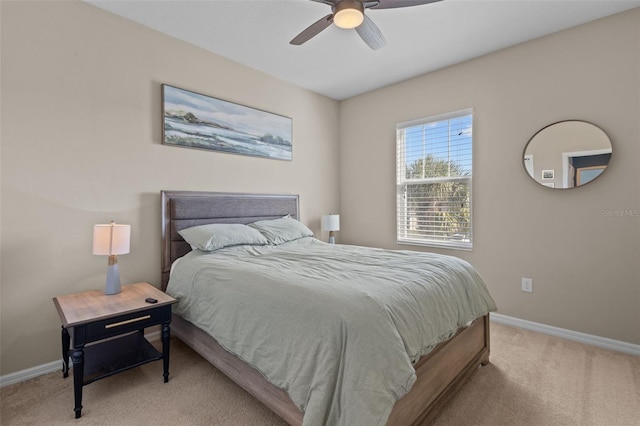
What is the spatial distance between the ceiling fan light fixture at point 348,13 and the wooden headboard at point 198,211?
75.5 inches

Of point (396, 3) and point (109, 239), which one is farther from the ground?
point (396, 3)

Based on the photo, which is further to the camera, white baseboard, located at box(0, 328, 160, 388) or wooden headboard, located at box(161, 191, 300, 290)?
wooden headboard, located at box(161, 191, 300, 290)

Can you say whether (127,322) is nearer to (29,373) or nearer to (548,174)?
(29,373)

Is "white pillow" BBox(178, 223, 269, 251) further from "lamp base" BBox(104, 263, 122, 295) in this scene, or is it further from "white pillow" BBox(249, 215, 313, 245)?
"lamp base" BBox(104, 263, 122, 295)

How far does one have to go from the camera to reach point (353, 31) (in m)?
2.69

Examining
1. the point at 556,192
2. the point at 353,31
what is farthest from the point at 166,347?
the point at 556,192

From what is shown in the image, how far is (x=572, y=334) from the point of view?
8.73 feet

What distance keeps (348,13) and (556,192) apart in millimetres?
2386

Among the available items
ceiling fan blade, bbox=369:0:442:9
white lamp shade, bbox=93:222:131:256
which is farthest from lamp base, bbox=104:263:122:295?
ceiling fan blade, bbox=369:0:442:9

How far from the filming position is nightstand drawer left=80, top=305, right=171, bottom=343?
172cm

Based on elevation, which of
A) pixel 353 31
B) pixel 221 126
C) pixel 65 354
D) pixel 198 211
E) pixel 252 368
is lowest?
pixel 65 354

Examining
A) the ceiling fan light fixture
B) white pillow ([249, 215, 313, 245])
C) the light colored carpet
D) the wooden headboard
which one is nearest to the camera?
the light colored carpet

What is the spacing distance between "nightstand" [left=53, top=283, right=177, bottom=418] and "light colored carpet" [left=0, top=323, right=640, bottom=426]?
166 mm

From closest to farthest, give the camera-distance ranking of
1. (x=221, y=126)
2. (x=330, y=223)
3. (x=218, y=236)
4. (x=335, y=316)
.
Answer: (x=335, y=316), (x=218, y=236), (x=221, y=126), (x=330, y=223)
